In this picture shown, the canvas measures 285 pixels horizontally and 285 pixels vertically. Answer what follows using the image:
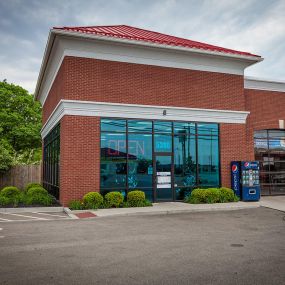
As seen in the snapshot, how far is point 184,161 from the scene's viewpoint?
16609 mm

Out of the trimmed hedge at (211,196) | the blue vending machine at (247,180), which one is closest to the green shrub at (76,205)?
the trimmed hedge at (211,196)

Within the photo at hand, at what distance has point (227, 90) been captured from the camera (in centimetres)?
1762

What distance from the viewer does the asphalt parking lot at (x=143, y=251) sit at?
569cm

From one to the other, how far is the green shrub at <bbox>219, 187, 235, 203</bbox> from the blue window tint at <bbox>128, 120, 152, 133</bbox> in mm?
4496

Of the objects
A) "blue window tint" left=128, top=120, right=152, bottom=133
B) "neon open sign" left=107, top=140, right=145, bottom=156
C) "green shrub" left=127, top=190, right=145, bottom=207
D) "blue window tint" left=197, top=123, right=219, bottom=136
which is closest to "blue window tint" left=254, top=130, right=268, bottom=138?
"blue window tint" left=197, top=123, right=219, bottom=136

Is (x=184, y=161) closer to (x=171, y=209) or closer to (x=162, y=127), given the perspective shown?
(x=162, y=127)

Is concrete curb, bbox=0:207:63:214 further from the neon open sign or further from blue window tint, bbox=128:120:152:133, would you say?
blue window tint, bbox=128:120:152:133

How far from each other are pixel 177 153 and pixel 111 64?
5.20 metres

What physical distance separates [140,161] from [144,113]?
2229 millimetres

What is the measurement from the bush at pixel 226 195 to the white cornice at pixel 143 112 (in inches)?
137

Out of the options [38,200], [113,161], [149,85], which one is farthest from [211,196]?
[38,200]

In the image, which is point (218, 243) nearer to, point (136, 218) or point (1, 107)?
point (136, 218)

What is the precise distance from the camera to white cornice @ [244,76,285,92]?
19125mm

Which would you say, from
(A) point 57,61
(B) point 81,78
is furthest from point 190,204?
(A) point 57,61
